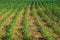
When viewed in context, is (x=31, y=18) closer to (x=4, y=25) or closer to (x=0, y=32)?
(x=4, y=25)

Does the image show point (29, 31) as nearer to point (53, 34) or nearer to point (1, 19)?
point (53, 34)

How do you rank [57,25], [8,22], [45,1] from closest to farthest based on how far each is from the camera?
[57,25], [8,22], [45,1]

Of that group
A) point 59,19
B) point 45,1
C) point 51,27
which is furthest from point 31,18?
point 45,1

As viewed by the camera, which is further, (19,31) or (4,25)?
(4,25)

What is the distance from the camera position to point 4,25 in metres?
16.2

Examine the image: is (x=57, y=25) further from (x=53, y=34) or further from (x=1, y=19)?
(x=1, y=19)

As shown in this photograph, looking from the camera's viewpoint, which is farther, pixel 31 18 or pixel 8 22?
pixel 31 18

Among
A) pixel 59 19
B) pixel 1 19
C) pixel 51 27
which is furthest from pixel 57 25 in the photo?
pixel 1 19

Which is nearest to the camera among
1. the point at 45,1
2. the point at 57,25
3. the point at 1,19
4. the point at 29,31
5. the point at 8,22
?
the point at 29,31

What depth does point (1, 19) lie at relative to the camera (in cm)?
1830

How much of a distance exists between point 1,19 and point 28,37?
562 cm

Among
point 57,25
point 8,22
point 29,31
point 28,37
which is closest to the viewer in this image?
point 28,37

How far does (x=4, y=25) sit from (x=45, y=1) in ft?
51.5

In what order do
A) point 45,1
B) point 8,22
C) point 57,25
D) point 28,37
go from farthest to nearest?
point 45,1 → point 8,22 → point 57,25 → point 28,37
